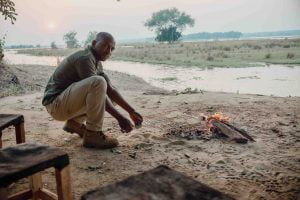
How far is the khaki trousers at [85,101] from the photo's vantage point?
13.4 feet

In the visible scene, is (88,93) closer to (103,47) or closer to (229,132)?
(103,47)

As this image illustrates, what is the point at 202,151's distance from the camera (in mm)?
4465

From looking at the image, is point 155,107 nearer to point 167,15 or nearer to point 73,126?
point 73,126

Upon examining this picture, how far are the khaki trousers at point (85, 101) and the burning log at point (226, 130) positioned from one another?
73.3 inches

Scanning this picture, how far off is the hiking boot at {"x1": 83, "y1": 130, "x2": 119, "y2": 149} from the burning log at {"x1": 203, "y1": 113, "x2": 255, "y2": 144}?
1631 mm

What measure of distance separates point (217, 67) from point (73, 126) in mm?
16287

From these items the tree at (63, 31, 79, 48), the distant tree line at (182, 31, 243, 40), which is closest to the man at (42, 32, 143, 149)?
the tree at (63, 31, 79, 48)

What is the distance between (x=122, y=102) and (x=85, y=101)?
Answer: 53cm

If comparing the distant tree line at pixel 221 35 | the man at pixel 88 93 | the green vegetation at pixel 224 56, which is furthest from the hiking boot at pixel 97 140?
the distant tree line at pixel 221 35

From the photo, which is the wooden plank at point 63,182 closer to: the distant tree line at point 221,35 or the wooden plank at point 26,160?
the wooden plank at point 26,160

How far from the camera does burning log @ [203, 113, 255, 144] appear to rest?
15.7 feet

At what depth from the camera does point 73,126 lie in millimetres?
4805

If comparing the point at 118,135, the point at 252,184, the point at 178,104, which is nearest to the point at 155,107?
the point at 178,104

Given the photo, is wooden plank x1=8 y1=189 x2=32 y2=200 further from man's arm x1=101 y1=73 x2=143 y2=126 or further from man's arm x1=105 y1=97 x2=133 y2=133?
man's arm x1=101 y1=73 x2=143 y2=126
